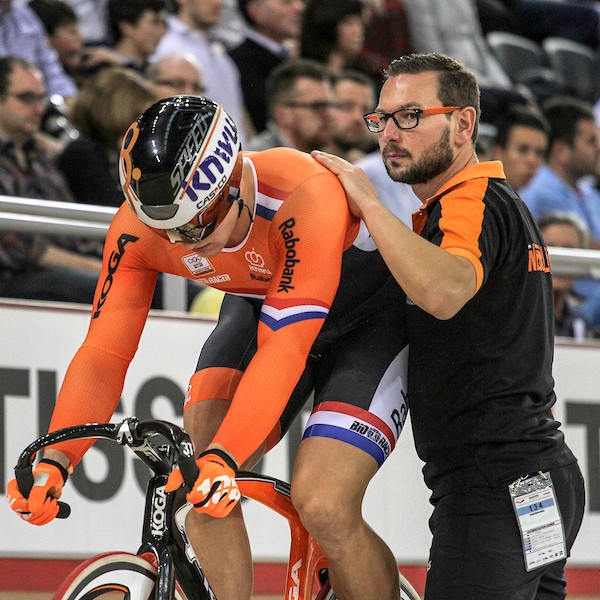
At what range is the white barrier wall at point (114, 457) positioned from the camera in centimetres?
520

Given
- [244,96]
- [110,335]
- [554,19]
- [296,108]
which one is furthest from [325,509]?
[554,19]

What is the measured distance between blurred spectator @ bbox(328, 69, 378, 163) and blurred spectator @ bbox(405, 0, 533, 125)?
2.16 m

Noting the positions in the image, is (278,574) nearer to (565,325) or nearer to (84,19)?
(565,325)

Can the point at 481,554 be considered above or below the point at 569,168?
below

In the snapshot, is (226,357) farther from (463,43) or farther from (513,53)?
(513,53)

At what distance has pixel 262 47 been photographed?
8.59 m

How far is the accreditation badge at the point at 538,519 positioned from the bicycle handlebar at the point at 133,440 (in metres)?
0.98

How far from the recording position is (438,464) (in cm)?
363

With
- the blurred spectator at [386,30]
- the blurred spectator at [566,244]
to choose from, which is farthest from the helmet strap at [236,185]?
the blurred spectator at [386,30]

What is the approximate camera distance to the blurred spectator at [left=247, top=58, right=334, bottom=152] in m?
7.29

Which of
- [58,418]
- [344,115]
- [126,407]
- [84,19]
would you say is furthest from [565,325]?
[58,418]

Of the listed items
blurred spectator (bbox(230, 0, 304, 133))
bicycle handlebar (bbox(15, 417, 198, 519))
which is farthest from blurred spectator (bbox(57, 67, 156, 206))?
bicycle handlebar (bbox(15, 417, 198, 519))

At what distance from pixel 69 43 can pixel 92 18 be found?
18.2 inches

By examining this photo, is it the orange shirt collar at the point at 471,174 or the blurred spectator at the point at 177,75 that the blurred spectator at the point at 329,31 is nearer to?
the blurred spectator at the point at 177,75
